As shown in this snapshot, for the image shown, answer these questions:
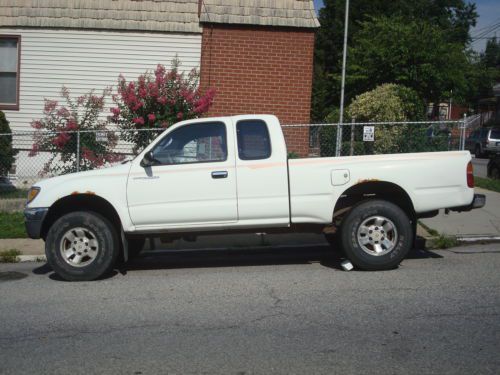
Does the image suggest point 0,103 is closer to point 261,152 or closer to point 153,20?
point 153,20

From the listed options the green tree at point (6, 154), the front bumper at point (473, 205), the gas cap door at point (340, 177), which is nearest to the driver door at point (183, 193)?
the gas cap door at point (340, 177)

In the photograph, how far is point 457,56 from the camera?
25.8 metres

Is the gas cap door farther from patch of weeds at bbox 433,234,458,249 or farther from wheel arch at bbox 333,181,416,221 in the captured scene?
patch of weeds at bbox 433,234,458,249

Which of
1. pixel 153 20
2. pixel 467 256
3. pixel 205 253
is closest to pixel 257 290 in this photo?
pixel 205 253

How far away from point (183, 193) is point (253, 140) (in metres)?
1.05

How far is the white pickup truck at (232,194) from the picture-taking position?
7.39 m

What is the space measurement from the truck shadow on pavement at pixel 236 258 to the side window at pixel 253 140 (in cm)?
167

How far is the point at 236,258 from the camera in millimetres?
8945

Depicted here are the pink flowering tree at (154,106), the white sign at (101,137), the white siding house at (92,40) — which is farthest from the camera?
the white siding house at (92,40)

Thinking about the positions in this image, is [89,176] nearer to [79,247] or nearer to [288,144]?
[79,247]

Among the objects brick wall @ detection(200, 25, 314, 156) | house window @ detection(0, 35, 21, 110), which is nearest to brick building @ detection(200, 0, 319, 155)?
brick wall @ detection(200, 25, 314, 156)

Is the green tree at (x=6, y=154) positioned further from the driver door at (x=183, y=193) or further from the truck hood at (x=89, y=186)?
the driver door at (x=183, y=193)

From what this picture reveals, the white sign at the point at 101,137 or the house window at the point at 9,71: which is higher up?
the house window at the point at 9,71

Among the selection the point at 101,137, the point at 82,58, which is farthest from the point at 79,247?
the point at 82,58
